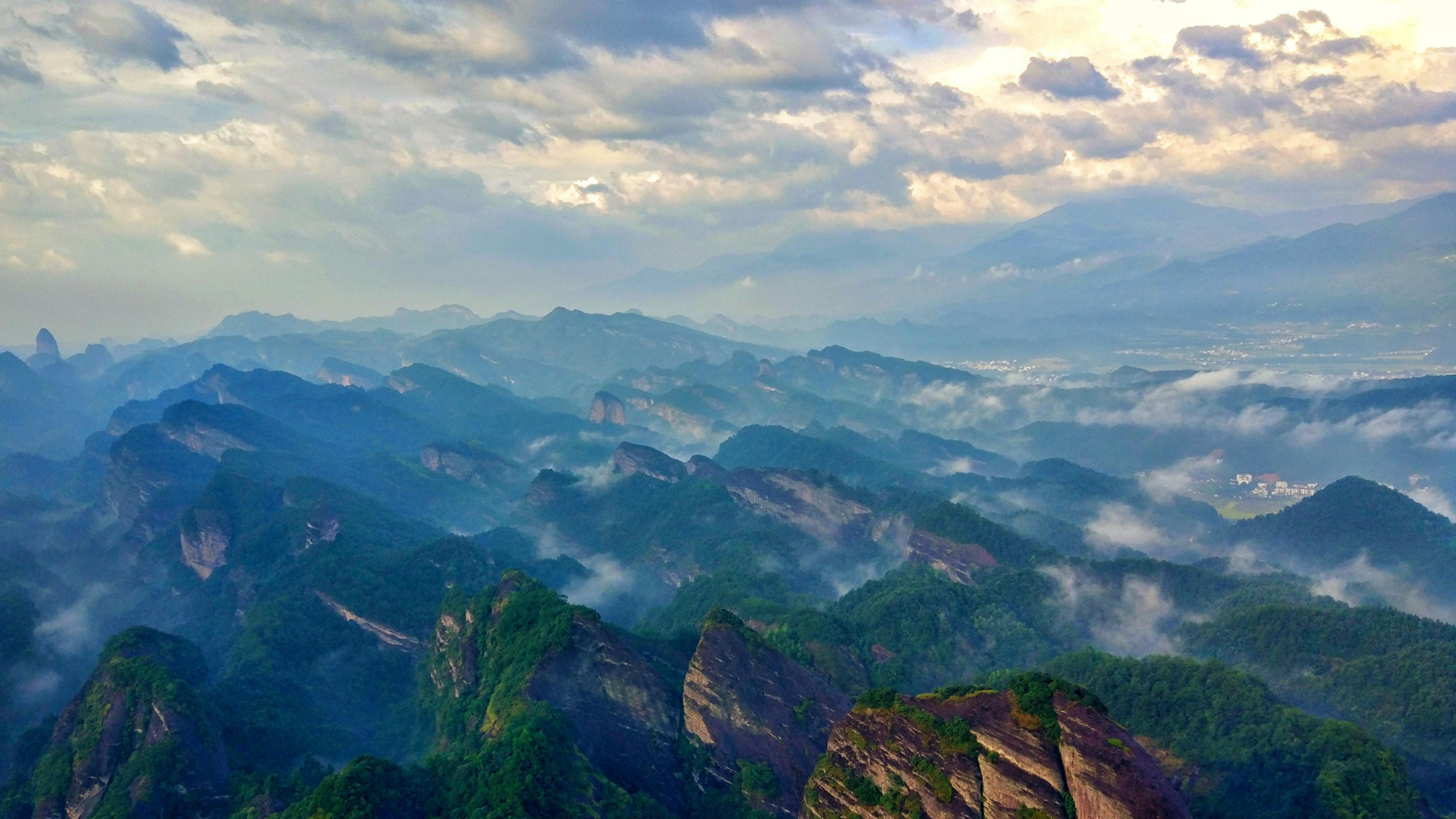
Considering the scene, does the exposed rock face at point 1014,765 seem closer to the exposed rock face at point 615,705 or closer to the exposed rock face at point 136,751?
the exposed rock face at point 615,705

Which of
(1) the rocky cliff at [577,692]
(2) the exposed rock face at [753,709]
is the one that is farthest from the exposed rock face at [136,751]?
(2) the exposed rock face at [753,709]

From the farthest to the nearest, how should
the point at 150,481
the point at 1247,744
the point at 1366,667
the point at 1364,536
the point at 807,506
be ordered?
the point at 807,506, the point at 150,481, the point at 1364,536, the point at 1366,667, the point at 1247,744

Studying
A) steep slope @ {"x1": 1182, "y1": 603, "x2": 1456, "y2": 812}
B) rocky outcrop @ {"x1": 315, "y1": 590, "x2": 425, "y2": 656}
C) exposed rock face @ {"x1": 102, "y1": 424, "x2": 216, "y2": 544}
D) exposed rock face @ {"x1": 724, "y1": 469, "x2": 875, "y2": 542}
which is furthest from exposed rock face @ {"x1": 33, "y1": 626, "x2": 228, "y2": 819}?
exposed rock face @ {"x1": 724, "y1": 469, "x2": 875, "y2": 542}

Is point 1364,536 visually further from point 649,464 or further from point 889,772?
point 649,464

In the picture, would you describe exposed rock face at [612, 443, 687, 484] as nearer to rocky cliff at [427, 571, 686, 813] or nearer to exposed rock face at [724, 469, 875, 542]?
exposed rock face at [724, 469, 875, 542]

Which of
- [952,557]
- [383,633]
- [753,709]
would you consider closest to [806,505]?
[952,557]
